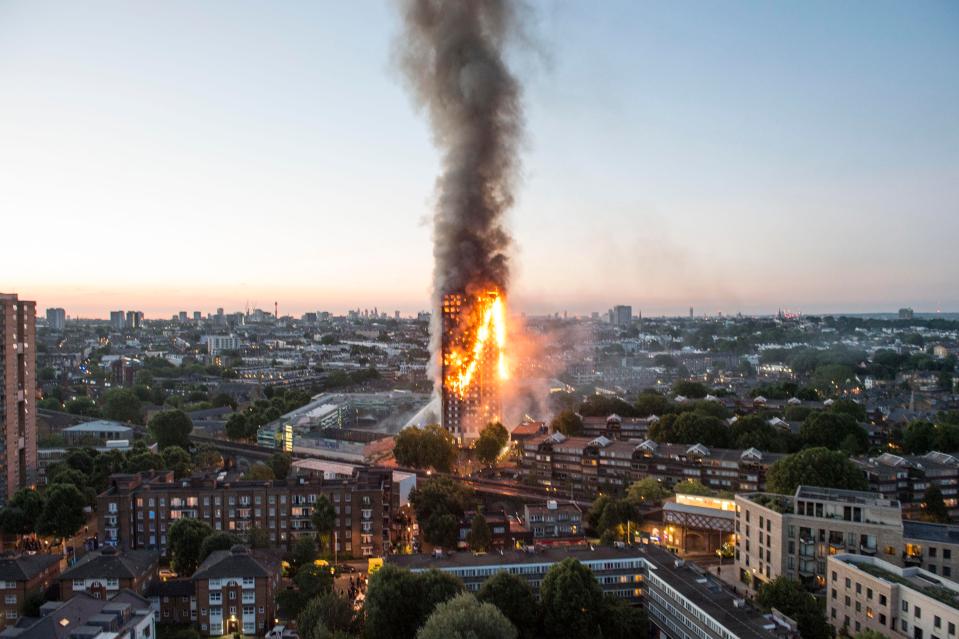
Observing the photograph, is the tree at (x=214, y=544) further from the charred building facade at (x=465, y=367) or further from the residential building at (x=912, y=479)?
the charred building facade at (x=465, y=367)

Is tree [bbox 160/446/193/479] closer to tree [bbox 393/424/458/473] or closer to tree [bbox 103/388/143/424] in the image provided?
tree [bbox 393/424/458/473]

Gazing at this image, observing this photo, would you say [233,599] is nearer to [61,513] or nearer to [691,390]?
[61,513]

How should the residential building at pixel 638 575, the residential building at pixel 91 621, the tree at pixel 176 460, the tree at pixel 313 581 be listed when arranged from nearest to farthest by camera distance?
the residential building at pixel 91 621, the residential building at pixel 638 575, the tree at pixel 313 581, the tree at pixel 176 460

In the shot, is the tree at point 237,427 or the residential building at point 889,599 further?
the tree at point 237,427

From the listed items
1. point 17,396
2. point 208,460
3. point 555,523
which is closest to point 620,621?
point 555,523

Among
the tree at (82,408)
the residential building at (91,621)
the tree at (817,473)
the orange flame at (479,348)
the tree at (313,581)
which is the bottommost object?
the tree at (82,408)

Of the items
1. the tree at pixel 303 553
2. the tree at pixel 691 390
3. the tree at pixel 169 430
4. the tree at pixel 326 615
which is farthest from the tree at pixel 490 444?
the tree at pixel 326 615

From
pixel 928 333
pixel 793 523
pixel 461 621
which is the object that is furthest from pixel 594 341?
pixel 461 621
